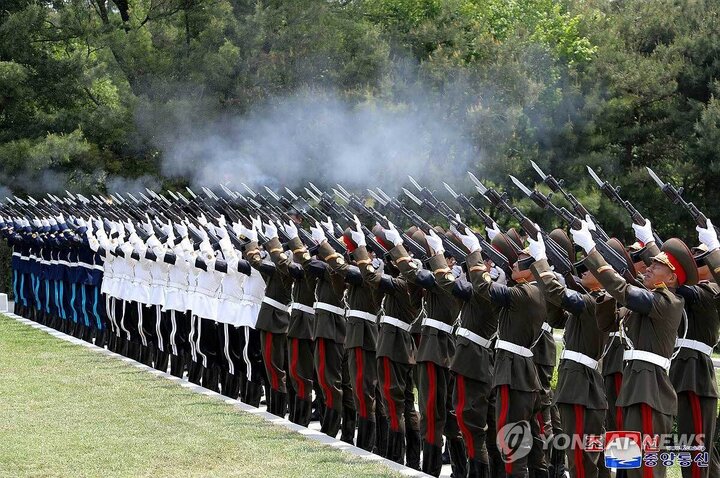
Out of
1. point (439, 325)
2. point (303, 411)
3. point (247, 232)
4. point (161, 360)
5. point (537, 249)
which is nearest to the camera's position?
point (537, 249)

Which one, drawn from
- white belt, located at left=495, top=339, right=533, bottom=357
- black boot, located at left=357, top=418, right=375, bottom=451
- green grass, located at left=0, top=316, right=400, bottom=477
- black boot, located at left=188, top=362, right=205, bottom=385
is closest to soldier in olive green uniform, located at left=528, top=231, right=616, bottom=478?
white belt, located at left=495, top=339, right=533, bottom=357

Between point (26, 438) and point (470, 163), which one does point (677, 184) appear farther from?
point (26, 438)

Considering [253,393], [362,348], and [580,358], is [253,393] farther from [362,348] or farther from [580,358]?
[580,358]

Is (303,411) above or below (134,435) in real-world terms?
above

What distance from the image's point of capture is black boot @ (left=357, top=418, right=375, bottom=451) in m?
10.6

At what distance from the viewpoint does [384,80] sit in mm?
27656

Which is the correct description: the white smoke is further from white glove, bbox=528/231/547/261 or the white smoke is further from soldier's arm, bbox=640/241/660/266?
soldier's arm, bbox=640/241/660/266

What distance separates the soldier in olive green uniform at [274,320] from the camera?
39.7 ft

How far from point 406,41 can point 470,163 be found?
5.91m

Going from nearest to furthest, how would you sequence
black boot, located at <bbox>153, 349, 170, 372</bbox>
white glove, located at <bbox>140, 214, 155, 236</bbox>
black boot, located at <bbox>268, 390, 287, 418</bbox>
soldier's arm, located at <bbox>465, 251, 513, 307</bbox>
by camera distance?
soldier's arm, located at <bbox>465, 251, 513, 307</bbox> < black boot, located at <bbox>268, 390, 287, 418</bbox> < black boot, located at <bbox>153, 349, 170, 372</bbox> < white glove, located at <bbox>140, 214, 155, 236</bbox>

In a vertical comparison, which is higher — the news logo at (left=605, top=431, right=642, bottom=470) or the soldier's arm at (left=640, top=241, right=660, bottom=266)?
the soldier's arm at (left=640, top=241, right=660, bottom=266)

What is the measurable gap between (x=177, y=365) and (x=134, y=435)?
4.21m

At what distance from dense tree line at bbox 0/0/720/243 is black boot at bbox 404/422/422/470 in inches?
629

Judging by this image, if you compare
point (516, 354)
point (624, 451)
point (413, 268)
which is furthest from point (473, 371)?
point (624, 451)
